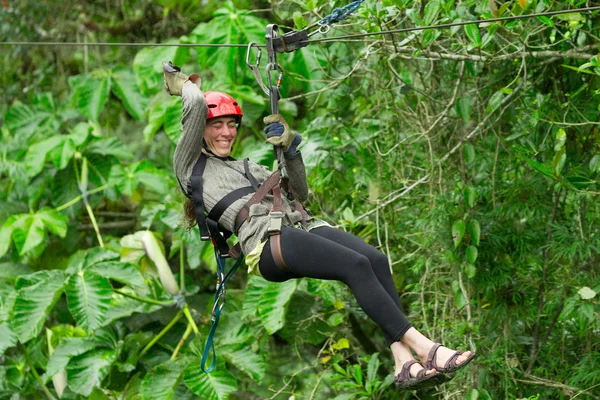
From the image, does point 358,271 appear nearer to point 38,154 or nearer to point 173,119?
point 173,119

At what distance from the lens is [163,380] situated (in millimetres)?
5629

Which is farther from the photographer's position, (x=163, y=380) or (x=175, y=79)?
(x=163, y=380)

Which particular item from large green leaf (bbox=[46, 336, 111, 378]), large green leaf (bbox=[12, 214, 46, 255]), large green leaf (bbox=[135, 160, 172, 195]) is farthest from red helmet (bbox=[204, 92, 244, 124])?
large green leaf (bbox=[12, 214, 46, 255])

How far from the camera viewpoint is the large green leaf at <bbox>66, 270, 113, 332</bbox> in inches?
220

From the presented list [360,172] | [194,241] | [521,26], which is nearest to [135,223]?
[194,241]

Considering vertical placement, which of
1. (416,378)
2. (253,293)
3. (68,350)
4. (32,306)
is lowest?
(68,350)

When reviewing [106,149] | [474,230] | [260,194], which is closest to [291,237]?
[260,194]

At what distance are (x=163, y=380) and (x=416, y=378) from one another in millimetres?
2815

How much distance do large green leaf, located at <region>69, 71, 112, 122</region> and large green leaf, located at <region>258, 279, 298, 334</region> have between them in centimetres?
206

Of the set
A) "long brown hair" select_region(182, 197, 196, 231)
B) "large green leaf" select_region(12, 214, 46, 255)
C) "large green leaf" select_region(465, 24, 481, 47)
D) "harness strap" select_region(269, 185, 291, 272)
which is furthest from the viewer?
"large green leaf" select_region(12, 214, 46, 255)

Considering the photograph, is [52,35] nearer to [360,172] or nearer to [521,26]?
[360,172]

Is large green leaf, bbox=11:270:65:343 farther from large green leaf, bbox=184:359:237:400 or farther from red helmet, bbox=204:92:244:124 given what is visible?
red helmet, bbox=204:92:244:124

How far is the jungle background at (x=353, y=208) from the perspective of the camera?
177 inches

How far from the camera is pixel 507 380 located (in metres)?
4.60
